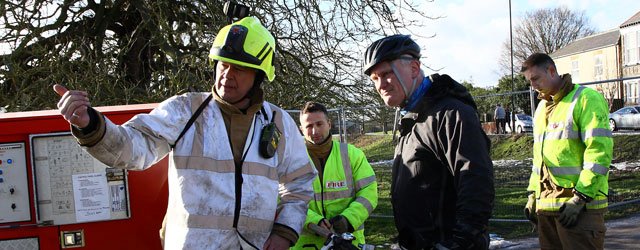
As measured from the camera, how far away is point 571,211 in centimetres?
417

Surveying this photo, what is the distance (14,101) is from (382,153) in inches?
381

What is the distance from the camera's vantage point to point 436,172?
2.72 metres

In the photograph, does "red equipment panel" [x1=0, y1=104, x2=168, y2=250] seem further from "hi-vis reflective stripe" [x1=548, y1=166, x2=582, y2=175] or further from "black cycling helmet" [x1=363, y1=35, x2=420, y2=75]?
"hi-vis reflective stripe" [x1=548, y1=166, x2=582, y2=175]

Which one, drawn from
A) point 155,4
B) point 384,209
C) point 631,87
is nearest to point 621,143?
point 631,87

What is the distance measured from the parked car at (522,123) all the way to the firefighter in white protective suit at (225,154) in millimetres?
11535

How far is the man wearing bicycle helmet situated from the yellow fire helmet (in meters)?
0.49

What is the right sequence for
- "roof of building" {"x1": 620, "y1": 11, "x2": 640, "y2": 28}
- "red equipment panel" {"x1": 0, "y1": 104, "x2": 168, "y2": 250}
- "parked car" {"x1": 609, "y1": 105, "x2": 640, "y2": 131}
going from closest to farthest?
"red equipment panel" {"x1": 0, "y1": 104, "x2": 168, "y2": 250} → "parked car" {"x1": 609, "y1": 105, "x2": 640, "y2": 131} → "roof of building" {"x1": 620, "y1": 11, "x2": 640, "y2": 28}

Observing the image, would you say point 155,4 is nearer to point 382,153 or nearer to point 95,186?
point 95,186

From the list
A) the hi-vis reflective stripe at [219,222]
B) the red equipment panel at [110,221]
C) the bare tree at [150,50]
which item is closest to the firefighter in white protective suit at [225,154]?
the hi-vis reflective stripe at [219,222]

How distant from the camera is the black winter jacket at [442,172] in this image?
2.48m

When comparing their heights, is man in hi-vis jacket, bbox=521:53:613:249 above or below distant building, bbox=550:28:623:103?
below

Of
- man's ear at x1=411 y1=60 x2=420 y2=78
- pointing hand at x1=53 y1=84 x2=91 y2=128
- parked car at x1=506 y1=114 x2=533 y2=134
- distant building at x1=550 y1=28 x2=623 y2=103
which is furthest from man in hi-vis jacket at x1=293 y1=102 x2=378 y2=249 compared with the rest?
distant building at x1=550 y1=28 x2=623 y2=103

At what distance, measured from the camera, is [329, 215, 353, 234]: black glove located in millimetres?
4273

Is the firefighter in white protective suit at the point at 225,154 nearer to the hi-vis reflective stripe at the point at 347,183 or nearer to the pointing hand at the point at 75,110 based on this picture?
the pointing hand at the point at 75,110
